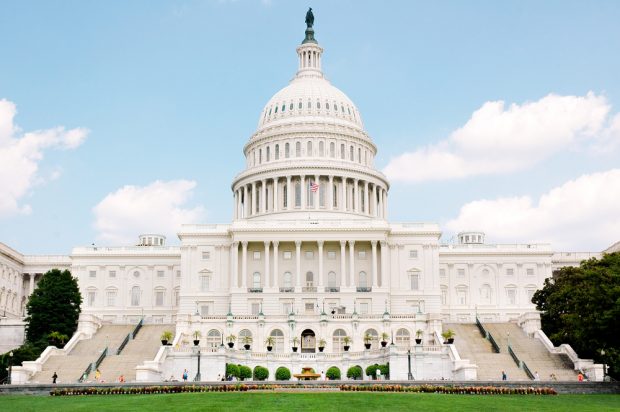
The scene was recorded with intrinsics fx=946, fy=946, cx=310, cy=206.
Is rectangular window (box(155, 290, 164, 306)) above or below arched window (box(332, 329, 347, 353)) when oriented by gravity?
above

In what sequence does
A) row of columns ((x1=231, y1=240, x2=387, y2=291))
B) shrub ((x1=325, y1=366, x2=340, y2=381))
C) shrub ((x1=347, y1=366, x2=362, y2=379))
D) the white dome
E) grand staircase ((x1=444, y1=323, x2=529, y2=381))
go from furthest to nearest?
1. the white dome
2. row of columns ((x1=231, y1=240, x2=387, y2=291))
3. shrub ((x1=347, y1=366, x2=362, y2=379))
4. shrub ((x1=325, y1=366, x2=340, y2=381))
5. grand staircase ((x1=444, y1=323, x2=529, y2=381))

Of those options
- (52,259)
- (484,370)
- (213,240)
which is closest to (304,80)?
(213,240)

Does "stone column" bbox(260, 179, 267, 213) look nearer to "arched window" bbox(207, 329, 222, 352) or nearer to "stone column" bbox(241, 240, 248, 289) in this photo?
"stone column" bbox(241, 240, 248, 289)

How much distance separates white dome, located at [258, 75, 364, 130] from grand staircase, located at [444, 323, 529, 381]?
148 feet

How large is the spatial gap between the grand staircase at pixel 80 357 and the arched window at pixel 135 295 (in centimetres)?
2537

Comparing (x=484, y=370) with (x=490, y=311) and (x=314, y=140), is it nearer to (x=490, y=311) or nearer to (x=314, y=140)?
(x=490, y=311)

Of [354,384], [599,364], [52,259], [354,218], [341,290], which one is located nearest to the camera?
[354,384]

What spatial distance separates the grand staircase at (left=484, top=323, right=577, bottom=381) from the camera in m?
75.1

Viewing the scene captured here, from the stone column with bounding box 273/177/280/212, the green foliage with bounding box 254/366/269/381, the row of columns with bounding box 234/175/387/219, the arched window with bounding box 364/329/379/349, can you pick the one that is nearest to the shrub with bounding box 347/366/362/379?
the green foliage with bounding box 254/366/269/381

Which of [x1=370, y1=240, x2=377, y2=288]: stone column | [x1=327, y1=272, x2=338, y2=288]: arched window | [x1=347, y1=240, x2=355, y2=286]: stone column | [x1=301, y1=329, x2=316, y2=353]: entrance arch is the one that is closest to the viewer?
[x1=301, y1=329, x2=316, y2=353]: entrance arch

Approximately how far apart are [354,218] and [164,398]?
72.4m

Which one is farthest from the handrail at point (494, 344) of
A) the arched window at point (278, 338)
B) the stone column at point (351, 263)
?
the stone column at point (351, 263)

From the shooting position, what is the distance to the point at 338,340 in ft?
291

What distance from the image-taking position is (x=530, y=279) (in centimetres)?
12288
